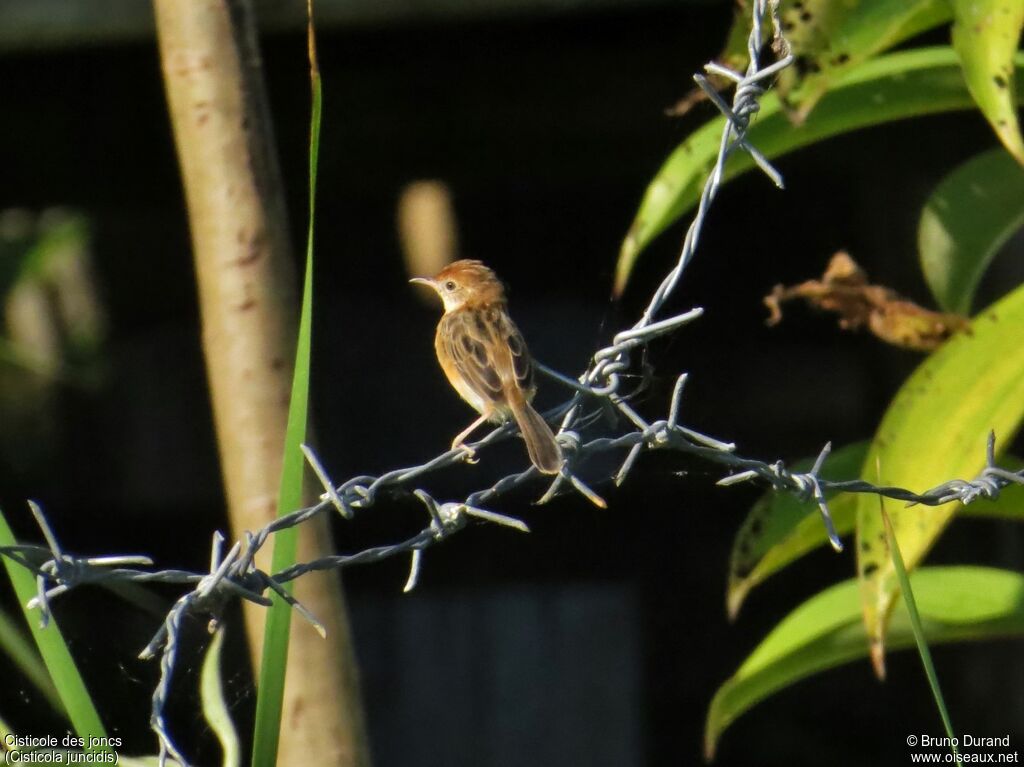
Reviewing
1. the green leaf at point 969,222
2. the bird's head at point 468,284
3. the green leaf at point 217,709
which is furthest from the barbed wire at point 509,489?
the bird's head at point 468,284

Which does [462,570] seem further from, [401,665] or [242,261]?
[242,261]

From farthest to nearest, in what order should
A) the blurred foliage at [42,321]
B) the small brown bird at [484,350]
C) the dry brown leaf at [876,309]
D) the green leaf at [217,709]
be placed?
the blurred foliage at [42,321]
the small brown bird at [484,350]
the dry brown leaf at [876,309]
the green leaf at [217,709]

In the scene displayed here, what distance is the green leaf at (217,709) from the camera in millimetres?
1942

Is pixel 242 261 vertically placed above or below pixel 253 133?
below

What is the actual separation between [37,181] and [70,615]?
1.37m

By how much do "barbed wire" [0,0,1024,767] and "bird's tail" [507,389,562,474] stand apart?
9 centimetres

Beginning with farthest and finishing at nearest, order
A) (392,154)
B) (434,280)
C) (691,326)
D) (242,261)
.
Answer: (691,326), (392,154), (434,280), (242,261)

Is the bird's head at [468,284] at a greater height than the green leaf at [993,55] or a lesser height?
greater

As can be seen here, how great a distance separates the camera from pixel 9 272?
5480mm

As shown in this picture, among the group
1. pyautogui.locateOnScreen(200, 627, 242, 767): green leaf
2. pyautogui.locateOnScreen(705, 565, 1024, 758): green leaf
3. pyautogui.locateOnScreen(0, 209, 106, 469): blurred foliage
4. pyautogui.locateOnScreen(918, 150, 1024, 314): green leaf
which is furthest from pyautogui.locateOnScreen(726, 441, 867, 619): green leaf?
pyautogui.locateOnScreen(0, 209, 106, 469): blurred foliage

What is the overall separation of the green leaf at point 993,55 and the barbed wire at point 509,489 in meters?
0.33

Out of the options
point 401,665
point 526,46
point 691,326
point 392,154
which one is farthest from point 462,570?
point 526,46

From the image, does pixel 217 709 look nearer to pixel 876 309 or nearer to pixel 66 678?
pixel 66 678

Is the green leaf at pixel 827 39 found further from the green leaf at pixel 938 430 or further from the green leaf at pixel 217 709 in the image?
the green leaf at pixel 217 709
